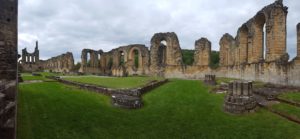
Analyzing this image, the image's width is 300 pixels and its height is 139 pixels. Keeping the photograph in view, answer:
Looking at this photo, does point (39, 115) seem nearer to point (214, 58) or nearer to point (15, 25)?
point (15, 25)

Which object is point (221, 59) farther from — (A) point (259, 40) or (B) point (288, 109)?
(B) point (288, 109)

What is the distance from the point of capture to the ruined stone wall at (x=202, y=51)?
2638cm

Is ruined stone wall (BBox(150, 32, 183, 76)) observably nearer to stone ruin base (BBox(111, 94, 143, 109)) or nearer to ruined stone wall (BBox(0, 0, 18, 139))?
stone ruin base (BBox(111, 94, 143, 109))

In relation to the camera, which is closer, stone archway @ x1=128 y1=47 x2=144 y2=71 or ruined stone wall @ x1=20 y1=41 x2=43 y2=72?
stone archway @ x1=128 y1=47 x2=144 y2=71

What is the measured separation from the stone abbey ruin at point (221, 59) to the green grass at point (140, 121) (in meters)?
0.89

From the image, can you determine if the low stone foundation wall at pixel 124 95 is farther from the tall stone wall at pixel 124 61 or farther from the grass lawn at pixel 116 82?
the tall stone wall at pixel 124 61

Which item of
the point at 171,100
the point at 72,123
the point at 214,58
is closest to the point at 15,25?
the point at 72,123

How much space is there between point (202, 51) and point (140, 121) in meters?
20.5

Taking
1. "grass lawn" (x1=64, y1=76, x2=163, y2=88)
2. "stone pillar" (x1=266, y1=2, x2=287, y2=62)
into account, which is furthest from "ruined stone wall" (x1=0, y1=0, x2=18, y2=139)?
"stone pillar" (x1=266, y1=2, x2=287, y2=62)

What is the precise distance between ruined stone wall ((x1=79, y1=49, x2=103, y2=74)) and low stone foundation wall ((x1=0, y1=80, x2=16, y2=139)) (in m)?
38.9

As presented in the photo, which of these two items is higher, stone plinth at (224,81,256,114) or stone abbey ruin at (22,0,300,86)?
stone abbey ruin at (22,0,300,86)

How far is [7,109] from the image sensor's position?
→ 4.50 meters

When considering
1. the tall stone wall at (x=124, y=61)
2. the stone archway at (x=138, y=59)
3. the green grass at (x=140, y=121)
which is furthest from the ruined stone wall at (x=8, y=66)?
the stone archway at (x=138, y=59)

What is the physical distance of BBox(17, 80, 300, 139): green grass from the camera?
5.91m
